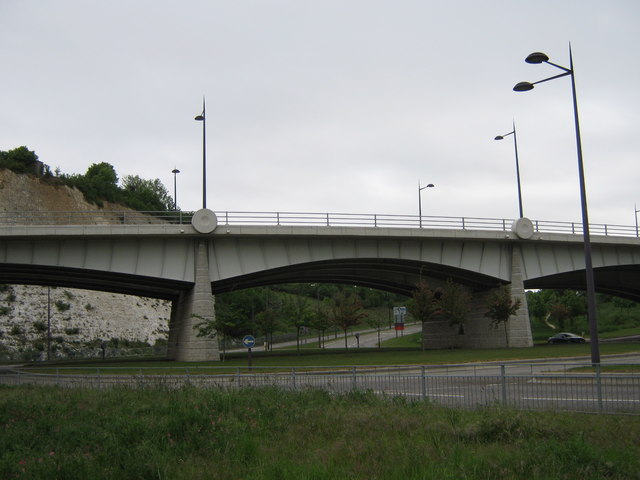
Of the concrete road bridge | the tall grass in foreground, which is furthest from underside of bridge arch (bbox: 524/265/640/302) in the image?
the tall grass in foreground

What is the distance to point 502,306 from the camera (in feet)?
131

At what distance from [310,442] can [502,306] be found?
109 feet

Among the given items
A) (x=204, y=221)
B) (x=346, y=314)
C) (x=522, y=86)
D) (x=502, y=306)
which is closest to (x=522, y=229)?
(x=502, y=306)

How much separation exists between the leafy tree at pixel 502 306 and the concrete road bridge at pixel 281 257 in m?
0.79

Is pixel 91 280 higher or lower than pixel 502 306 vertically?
higher

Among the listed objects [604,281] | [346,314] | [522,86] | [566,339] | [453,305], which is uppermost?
[522,86]

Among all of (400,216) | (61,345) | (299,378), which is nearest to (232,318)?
(400,216)

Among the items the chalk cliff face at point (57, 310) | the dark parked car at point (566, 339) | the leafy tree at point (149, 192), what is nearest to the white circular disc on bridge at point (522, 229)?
the dark parked car at point (566, 339)

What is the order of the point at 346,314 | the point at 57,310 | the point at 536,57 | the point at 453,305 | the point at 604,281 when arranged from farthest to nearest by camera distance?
the point at 57,310 → the point at 604,281 → the point at 346,314 → the point at 453,305 → the point at 536,57

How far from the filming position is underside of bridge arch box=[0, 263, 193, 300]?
35.5 metres

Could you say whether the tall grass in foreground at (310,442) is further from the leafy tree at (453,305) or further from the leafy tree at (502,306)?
the leafy tree at (502,306)

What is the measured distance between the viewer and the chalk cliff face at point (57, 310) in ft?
191

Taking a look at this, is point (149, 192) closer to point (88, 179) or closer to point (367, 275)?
point (88, 179)

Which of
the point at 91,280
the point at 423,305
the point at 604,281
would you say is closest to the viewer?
the point at 423,305
